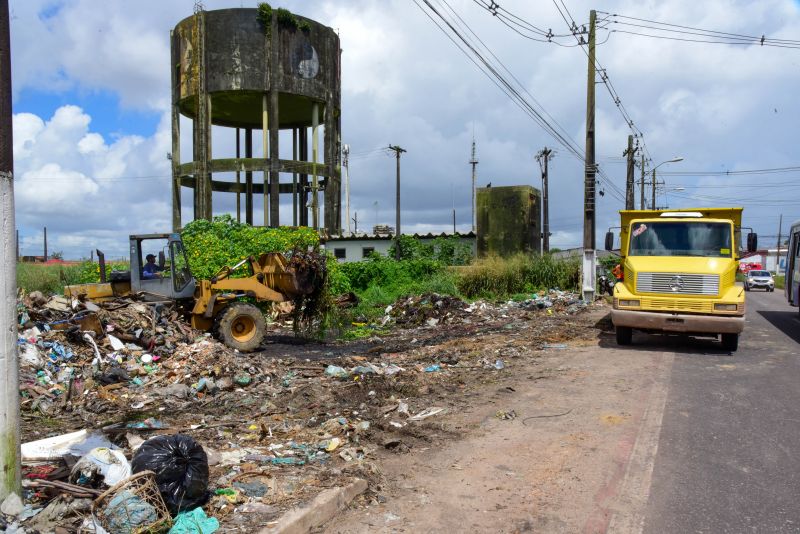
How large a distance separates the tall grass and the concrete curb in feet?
61.0

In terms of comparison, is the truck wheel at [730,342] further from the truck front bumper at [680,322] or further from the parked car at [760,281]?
the parked car at [760,281]

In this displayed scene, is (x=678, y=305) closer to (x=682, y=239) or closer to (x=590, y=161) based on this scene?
(x=682, y=239)

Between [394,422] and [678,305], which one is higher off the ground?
[678,305]

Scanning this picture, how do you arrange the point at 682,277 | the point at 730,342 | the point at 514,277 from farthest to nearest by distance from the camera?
the point at 514,277 < the point at 730,342 < the point at 682,277

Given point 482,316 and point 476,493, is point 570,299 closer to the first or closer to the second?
point 482,316

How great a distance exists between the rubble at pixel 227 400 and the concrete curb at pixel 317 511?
0.47ft

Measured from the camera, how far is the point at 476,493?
15.4 ft

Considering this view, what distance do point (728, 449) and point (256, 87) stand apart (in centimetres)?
2416

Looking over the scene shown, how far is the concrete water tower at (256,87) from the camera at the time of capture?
1014 inches

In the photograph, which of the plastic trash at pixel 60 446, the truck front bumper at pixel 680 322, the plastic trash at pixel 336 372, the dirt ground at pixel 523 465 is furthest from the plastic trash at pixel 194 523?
the truck front bumper at pixel 680 322

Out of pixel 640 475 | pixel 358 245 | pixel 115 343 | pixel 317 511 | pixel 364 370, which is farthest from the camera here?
pixel 358 245

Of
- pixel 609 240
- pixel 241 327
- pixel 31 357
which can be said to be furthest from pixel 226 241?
pixel 609 240

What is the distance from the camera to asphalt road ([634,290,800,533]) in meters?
4.26

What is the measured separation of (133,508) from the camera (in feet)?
12.1
